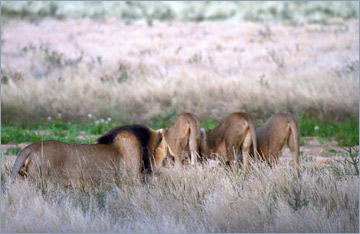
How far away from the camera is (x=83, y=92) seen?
14.2 meters

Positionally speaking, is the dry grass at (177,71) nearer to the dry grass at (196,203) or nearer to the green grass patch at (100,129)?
the green grass patch at (100,129)

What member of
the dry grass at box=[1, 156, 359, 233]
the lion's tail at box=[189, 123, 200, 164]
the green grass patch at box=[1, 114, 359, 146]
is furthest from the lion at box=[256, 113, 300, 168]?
the green grass patch at box=[1, 114, 359, 146]

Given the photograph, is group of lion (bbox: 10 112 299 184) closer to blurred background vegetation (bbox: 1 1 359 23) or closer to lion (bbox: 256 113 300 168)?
lion (bbox: 256 113 300 168)

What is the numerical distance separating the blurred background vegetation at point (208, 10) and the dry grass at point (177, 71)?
6.76 meters

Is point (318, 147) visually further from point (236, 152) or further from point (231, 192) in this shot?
point (231, 192)

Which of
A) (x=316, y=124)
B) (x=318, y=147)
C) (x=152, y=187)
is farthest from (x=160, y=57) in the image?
(x=152, y=187)

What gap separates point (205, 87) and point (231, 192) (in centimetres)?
812

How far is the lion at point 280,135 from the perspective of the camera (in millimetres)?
7750

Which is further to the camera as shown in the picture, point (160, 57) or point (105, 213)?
point (160, 57)

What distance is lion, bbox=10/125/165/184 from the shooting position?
6250mm

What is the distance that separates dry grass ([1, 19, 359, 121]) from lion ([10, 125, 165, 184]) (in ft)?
19.4

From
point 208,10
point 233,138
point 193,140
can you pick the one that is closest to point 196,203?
point 193,140

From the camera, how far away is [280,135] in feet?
25.8

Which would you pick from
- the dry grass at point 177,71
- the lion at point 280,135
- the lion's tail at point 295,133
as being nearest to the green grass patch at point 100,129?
the dry grass at point 177,71
